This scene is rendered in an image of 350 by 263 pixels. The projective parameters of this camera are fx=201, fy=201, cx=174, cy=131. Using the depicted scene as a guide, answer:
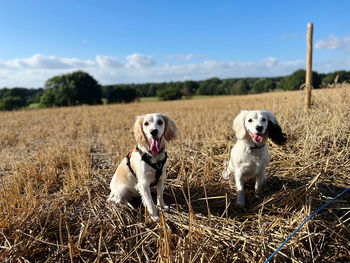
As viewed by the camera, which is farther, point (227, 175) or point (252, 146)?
point (227, 175)

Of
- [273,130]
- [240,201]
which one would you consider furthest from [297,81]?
[240,201]

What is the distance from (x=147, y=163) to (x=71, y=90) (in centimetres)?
4701

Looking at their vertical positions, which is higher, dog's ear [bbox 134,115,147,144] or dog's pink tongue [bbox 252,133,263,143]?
dog's ear [bbox 134,115,147,144]

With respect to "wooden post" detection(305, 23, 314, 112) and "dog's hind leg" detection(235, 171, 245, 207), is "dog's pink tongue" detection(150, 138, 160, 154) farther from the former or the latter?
"wooden post" detection(305, 23, 314, 112)

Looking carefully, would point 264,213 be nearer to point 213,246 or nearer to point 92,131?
point 213,246

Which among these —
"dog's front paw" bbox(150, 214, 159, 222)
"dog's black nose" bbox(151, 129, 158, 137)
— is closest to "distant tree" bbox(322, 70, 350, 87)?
"dog's black nose" bbox(151, 129, 158, 137)

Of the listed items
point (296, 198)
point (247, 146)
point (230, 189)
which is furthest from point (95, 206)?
point (296, 198)

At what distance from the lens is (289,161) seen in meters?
3.74

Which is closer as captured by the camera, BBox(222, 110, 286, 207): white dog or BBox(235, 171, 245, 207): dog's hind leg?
BBox(222, 110, 286, 207): white dog

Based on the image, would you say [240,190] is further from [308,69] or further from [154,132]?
[308,69]

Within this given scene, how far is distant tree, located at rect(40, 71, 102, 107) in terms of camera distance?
4228 centimetres

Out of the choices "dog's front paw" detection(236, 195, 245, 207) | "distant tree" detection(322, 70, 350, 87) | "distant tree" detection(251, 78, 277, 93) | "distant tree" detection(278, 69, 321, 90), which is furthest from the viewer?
"distant tree" detection(251, 78, 277, 93)

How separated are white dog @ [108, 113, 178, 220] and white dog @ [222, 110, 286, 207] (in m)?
0.93

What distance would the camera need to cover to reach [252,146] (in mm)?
2719
